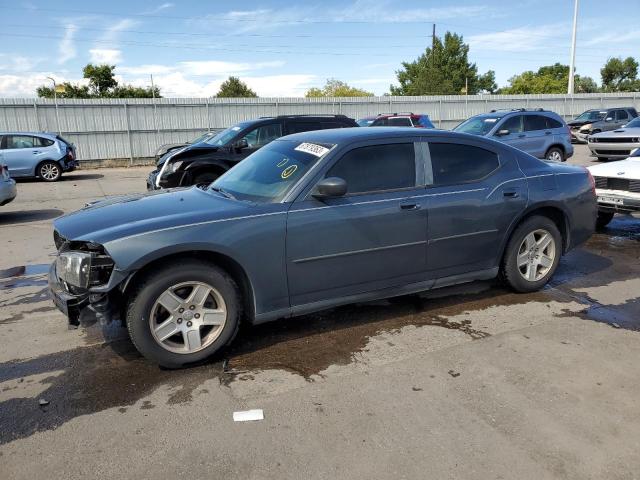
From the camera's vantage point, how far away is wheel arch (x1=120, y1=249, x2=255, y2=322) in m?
3.59

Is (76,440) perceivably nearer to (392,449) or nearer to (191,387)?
(191,387)

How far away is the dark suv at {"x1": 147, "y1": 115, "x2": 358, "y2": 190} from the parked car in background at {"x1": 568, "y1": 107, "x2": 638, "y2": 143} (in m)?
17.1

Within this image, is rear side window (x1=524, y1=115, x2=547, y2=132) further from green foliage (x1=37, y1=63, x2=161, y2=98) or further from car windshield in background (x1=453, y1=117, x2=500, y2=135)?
green foliage (x1=37, y1=63, x2=161, y2=98)

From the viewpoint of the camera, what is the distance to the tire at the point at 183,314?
361 cm

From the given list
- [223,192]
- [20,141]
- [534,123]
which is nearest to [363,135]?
[223,192]

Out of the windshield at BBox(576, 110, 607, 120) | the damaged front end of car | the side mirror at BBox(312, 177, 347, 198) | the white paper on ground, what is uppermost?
the windshield at BBox(576, 110, 607, 120)

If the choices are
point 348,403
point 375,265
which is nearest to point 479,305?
point 375,265

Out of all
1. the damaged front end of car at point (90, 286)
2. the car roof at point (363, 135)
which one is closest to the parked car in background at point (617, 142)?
the car roof at point (363, 135)

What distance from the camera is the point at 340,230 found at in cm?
411

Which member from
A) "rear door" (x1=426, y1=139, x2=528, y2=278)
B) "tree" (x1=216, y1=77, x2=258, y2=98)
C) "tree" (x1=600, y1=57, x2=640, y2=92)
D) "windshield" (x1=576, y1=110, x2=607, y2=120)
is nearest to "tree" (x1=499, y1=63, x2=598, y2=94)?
"tree" (x1=600, y1=57, x2=640, y2=92)

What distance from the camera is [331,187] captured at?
12.9 feet

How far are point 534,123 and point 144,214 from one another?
1277 centimetres

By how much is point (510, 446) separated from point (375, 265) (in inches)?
71.0

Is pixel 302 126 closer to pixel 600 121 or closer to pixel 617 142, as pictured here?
pixel 617 142
